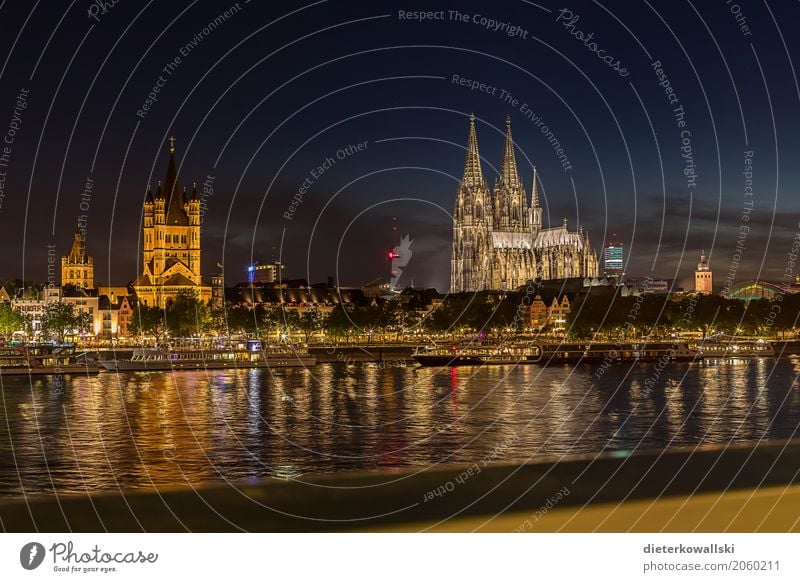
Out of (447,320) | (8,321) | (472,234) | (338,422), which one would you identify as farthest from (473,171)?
(338,422)

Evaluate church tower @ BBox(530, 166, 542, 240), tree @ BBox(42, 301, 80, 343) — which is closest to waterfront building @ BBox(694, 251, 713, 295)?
church tower @ BBox(530, 166, 542, 240)

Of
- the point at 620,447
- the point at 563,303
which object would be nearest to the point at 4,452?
the point at 620,447

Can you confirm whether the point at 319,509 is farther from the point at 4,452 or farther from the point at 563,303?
the point at 563,303

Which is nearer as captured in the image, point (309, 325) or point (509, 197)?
point (309, 325)

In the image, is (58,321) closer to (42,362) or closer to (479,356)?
(42,362)

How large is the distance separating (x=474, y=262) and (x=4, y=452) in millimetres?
104006

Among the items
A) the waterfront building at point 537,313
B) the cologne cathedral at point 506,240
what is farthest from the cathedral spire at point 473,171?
the waterfront building at point 537,313

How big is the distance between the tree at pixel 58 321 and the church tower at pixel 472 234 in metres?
49.9

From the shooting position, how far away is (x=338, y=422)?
2702 centimetres

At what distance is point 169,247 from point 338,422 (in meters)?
77.1

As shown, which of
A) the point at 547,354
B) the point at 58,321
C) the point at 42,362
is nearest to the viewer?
the point at 42,362

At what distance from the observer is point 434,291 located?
138 metres

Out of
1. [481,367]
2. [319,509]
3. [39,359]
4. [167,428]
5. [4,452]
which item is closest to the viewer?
[319,509]
